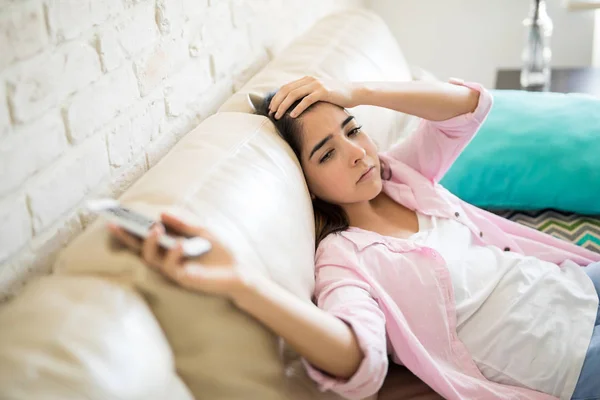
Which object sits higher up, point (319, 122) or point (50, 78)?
point (50, 78)

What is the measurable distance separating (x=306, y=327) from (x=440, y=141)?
0.71 metres

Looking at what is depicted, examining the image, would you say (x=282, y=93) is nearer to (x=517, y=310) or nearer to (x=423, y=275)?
(x=423, y=275)

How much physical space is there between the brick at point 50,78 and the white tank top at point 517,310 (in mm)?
695

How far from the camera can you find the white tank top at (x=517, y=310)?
1.17 metres

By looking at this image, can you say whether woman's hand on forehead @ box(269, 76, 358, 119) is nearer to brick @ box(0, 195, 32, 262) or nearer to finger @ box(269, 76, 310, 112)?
finger @ box(269, 76, 310, 112)

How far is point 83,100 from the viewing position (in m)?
1.03

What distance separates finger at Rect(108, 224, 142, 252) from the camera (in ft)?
2.78

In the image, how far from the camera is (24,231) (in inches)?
36.4

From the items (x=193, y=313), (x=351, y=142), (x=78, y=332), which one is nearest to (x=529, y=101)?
(x=351, y=142)

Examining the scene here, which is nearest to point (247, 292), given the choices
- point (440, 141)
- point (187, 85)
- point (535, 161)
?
point (187, 85)

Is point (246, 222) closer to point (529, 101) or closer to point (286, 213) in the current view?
point (286, 213)

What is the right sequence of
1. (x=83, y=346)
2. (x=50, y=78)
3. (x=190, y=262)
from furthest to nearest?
(x=50, y=78) < (x=190, y=262) < (x=83, y=346)

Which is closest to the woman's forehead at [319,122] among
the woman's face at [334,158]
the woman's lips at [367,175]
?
the woman's face at [334,158]

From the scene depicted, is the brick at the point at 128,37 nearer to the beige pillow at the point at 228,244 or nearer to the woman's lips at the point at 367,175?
the beige pillow at the point at 228,244
